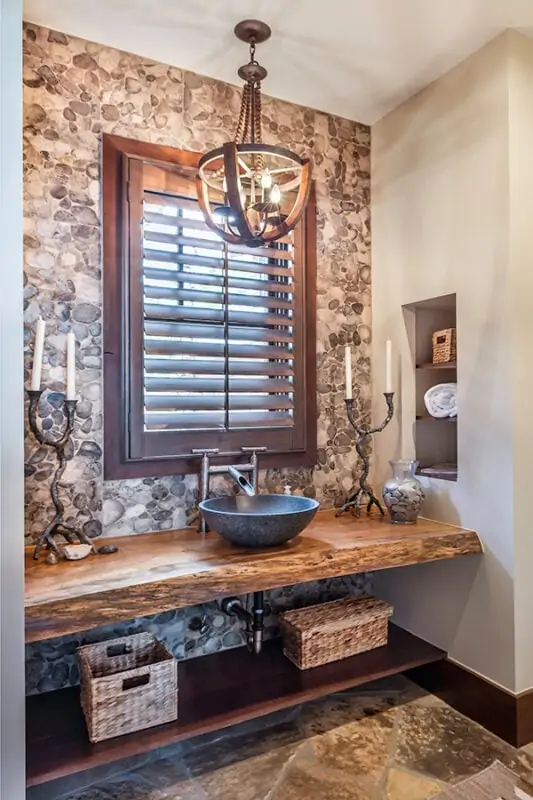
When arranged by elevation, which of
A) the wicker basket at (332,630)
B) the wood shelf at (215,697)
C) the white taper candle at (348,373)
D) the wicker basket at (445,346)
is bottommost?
the wood shelf at (215,697)

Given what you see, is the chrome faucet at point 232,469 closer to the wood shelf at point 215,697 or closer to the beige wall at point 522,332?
the wood shelf at point 215,697

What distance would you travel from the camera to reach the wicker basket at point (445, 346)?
2430 mm

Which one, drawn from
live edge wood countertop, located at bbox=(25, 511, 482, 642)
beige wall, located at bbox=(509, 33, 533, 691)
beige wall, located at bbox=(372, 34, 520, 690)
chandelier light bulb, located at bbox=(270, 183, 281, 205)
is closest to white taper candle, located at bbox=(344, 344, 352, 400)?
beige wall, located at bbox=(372, 34, 520, 690)

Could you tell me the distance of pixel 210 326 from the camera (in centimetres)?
234

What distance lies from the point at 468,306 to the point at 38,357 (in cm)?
175

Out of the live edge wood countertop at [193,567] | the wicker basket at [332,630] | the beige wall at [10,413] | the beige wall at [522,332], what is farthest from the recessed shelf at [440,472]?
the beige wall at [10,413]

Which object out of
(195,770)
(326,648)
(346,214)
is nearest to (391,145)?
(346,214)

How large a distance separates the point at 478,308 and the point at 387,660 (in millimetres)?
1578

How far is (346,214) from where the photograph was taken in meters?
2.77

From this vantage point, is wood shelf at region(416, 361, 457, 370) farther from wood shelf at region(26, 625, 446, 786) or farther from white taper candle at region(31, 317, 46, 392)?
white taper candle at region(31, 317, 46, 392)

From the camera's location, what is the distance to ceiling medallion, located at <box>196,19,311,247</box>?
1728mm

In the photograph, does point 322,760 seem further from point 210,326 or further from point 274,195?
point 274,195

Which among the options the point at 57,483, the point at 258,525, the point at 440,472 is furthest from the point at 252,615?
the point at 440,472

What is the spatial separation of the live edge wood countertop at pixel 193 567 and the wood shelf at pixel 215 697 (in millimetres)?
460
